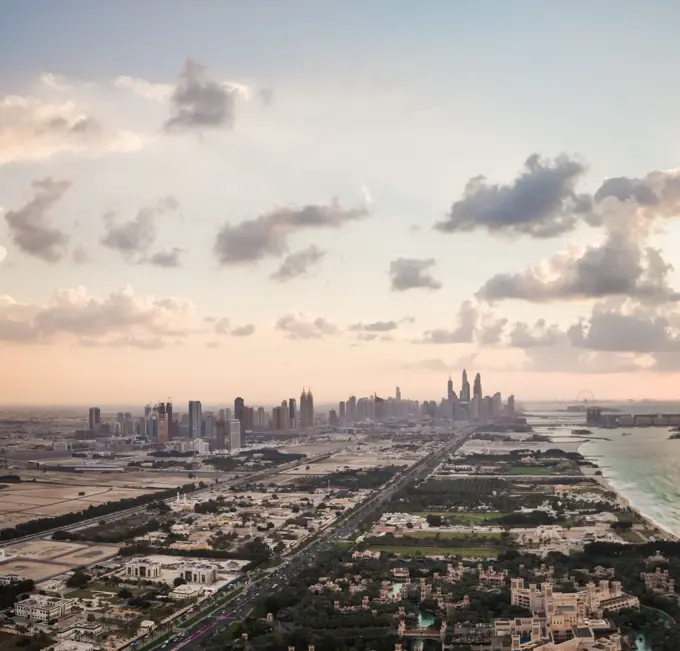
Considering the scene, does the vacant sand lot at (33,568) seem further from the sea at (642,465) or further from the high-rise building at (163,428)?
the high-rise building at (163,428)

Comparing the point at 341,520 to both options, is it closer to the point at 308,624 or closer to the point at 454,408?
the point at 308,624

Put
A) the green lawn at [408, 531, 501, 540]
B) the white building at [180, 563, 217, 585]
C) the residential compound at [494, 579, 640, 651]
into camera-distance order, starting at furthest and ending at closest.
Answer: the green lawn at [408, 531, 501, 540] → the white building at [180, 563, 217, 585] → the residential compound at [494, 579, 640, 651]

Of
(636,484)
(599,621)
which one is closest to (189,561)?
(599,621)

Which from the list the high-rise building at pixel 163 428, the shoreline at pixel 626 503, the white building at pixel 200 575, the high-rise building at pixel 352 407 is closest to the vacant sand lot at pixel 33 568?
the white building at pixel 200 575

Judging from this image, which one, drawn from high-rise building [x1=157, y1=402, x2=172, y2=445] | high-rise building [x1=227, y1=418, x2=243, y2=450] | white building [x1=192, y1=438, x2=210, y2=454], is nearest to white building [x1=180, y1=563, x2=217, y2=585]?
white building [x1=192, y1=438, x2=210, y2=454]

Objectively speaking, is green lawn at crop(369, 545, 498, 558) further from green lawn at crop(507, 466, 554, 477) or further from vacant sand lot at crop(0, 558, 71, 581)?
green lawn at crop(507, 466, 554, 477)

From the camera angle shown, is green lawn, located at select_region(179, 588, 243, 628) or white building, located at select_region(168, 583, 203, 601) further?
white building, located at select_region(168, 583, 203, 601)
